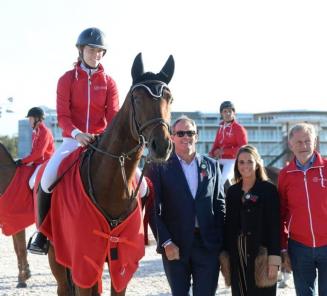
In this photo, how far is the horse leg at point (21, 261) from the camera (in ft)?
27.5

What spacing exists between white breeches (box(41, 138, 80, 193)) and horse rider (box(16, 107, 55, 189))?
394 cm

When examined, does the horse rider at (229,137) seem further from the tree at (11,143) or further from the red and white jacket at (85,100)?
the tree at (11,143)

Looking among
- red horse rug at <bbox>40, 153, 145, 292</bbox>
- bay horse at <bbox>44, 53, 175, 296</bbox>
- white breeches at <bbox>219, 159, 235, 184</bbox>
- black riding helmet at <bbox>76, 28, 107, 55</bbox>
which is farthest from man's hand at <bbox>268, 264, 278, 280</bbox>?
white breeches at <bbox>219, 159, 235, 184</bbox>

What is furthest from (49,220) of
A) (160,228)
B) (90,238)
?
(160,228)

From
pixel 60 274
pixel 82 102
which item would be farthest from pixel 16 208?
pixel 82 102

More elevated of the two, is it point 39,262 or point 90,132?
point 90,132

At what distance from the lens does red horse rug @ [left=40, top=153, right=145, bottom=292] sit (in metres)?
4.31

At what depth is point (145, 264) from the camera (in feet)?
33.3

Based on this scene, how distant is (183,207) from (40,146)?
537 cm

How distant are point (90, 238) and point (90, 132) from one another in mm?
1305

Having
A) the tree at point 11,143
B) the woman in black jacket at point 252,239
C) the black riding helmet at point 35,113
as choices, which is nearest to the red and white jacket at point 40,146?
the black riding helmet at point 35,113

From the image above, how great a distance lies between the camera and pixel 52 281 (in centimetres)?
868

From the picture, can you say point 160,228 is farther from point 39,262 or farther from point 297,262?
point 39,262

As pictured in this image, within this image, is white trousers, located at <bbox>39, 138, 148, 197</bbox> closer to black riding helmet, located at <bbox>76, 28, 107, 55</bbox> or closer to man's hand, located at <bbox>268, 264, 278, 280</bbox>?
black riding helmet, located at <bbox>76, 28, 107, 55</bbox>
